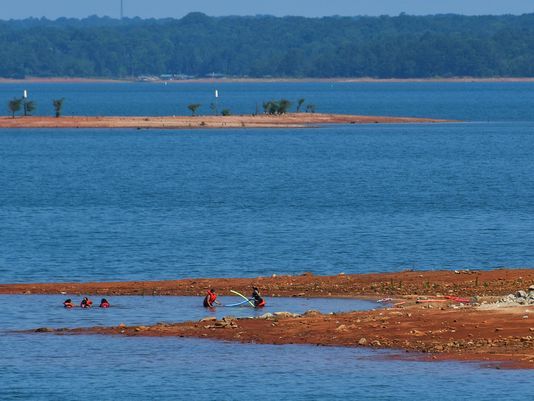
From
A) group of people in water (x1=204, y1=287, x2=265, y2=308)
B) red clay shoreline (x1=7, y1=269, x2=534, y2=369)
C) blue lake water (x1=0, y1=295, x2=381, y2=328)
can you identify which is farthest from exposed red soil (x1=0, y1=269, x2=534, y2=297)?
group of people in water (x1=204, y1=287, x2=265, y2=308)

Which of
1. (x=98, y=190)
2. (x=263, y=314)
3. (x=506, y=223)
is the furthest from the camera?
(x=98, y=190)

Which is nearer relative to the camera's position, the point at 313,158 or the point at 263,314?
the point at 263,314

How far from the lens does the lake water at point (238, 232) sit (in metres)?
32.8

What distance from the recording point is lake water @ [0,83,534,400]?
3284 cm

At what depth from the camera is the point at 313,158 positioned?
12394 cm

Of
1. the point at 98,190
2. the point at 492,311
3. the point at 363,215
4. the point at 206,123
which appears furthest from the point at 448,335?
the point at 206,123

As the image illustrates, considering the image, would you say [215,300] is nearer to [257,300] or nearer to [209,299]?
[209,299]

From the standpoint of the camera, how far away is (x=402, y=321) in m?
37.2

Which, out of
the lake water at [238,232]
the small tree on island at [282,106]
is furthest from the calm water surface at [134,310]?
the small tree on island at [282,106]

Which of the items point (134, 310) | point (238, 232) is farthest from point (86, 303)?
point (238, 232)

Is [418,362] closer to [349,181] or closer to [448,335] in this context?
[448,335]

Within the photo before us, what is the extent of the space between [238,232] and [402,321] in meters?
30.1

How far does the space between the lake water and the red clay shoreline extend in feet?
2.99

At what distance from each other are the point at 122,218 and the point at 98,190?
64.3ft
